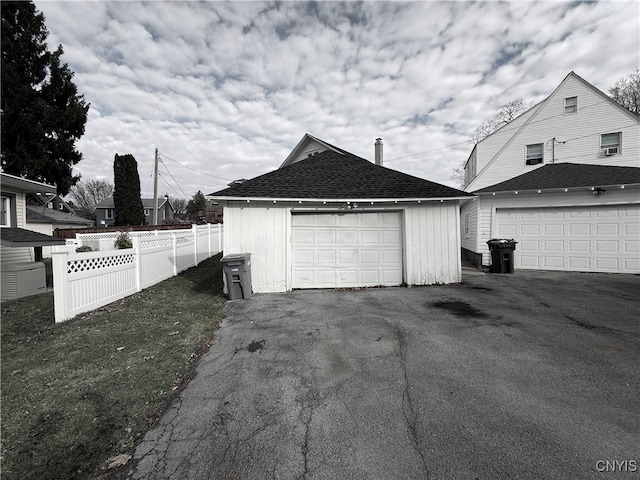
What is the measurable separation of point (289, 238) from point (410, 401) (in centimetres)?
549

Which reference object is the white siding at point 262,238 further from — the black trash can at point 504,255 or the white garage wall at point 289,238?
the black trash can at point 504,255

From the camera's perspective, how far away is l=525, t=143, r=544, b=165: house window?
12930 millimetres

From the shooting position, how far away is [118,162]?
26812 mm

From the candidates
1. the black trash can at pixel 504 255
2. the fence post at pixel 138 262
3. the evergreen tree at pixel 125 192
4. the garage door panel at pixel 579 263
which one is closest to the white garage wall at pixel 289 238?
the fence post at pixel 138 262

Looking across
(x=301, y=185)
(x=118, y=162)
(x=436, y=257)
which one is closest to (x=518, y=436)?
(x=436, y=257)

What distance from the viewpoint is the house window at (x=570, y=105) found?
12695 mm

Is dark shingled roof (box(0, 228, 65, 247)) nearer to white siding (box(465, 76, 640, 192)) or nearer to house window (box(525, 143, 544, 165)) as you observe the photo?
white siding (box(465, 76, 640, 192))

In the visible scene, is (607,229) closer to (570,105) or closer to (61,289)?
(570,105)

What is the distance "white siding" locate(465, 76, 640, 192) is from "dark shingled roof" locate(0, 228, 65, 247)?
15.5 meters

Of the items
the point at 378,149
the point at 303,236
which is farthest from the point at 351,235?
the point at 378,149

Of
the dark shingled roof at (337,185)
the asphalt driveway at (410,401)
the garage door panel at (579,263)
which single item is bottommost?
the asphalt driveway at (410,401)

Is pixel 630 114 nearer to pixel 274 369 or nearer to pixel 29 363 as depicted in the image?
pixel 274 369

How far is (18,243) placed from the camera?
6.91 m

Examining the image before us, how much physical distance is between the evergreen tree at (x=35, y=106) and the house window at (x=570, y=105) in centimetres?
2679
